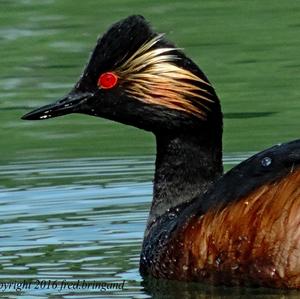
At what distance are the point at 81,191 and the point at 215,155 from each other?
1945mm

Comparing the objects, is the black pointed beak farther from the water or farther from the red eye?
the water

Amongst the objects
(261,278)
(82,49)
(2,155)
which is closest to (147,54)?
(261,278)

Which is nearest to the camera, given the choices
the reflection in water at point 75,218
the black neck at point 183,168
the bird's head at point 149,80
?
the reflection in water at point 75,218

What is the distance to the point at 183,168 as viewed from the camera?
13125 millimetres

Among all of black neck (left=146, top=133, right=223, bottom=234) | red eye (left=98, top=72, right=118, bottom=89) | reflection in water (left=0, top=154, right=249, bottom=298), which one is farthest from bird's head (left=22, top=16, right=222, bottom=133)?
reflection in water (left=0, top=154, right=249, bottom=298)

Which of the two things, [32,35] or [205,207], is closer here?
[205,207]

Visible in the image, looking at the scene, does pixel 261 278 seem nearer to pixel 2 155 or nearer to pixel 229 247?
pixel 229 247

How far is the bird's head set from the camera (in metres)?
12.7

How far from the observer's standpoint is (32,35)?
21422mm

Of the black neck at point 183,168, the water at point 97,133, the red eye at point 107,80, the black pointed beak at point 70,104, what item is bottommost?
the water at point 97,133

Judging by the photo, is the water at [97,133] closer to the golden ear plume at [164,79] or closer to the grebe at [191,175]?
the grebe at [191,175]

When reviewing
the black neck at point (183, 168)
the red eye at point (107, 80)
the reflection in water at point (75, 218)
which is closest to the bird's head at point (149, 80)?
the red eye at point (107, 80)

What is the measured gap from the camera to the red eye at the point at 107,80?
507 inches

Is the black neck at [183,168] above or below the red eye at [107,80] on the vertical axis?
below
